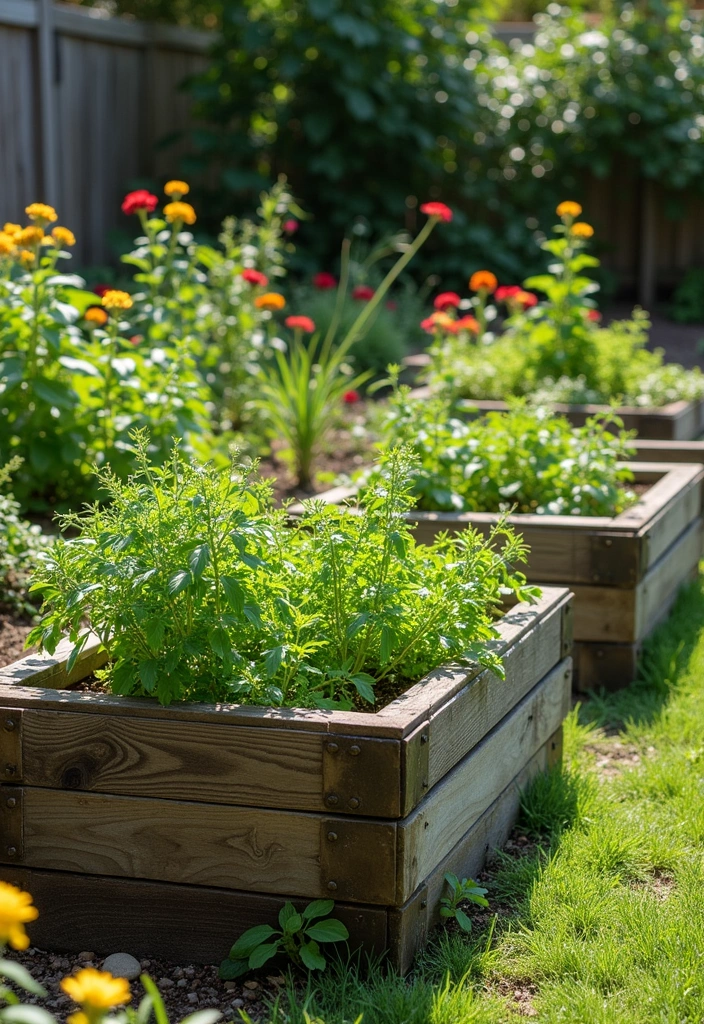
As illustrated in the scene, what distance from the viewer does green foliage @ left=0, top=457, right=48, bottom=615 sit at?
3.41m

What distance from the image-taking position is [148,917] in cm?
231

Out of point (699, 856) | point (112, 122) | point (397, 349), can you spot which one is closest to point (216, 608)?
point (699, 856)

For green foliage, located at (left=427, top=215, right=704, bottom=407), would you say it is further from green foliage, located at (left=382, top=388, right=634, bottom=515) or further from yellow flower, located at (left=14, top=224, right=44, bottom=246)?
yellow flower, located at (left=14, top=224, right=44, bottom=246)

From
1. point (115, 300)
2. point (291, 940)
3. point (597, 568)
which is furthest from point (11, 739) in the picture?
point (597, 568)

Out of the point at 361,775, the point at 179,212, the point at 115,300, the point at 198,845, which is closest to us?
the point at 361,775

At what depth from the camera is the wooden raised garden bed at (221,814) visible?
216 cm

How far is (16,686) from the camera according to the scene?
7.94 ft

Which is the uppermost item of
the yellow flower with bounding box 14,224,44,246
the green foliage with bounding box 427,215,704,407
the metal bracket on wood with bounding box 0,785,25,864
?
the yellow flower with bounding box 14,224,44,246

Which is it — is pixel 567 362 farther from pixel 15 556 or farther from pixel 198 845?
pixel 198 845

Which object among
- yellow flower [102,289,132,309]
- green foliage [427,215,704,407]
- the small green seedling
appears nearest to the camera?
the small green seedling

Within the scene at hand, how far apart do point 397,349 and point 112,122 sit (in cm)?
343

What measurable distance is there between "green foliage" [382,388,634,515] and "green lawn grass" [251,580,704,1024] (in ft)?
2.68

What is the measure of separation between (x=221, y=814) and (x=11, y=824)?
0.43 m

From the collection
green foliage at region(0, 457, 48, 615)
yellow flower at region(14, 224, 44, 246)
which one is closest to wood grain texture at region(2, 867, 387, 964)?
green foliage at region(0, 457, 48, 615)
